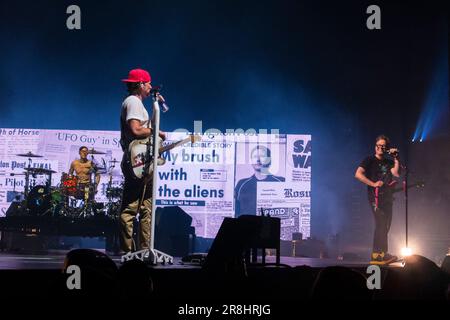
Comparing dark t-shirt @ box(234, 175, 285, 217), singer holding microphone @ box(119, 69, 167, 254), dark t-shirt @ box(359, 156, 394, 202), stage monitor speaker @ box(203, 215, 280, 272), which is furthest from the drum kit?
stage monitor speaker @ box(203, 215, 280, 272)

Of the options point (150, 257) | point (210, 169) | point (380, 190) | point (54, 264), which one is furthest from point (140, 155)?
point (210, 169)

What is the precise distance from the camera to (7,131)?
11.3 meters

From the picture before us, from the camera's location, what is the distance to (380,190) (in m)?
7.19

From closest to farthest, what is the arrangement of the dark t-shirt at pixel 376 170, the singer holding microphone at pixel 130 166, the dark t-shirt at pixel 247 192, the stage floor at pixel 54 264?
the stage floor at pixel 54 264
the singer holding microphone at pixel 130 166
the dark t-shirt at pixel 376 170
the dark t-shirt at pixel 247 192

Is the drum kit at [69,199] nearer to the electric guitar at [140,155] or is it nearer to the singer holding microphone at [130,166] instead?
the singer holding microphone at [130,166]

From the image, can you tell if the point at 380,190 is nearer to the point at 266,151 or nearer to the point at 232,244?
the point at 232,244

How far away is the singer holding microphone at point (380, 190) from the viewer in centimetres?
700

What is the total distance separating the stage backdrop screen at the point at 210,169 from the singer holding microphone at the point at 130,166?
5987 mm

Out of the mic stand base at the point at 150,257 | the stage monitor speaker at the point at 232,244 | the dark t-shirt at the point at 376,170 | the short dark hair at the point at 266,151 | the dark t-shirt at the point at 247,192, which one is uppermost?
the short dark hair at the point at 266,151

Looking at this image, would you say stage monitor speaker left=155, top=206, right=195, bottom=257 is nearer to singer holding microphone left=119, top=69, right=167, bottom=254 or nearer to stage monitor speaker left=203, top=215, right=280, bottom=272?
singer holding microphone left=119, top=69, right=167, bottom=254

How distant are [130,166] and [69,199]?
17.4 ft

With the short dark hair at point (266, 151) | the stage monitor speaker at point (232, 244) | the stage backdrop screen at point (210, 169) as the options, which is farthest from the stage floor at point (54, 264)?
the short dark hair at point (266, 151)

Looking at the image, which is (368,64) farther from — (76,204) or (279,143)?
(76,204)
